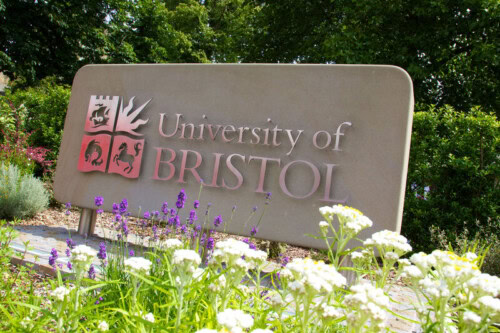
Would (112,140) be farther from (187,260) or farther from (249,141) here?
(187,260)

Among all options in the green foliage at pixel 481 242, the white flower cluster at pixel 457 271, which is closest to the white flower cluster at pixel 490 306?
the white flower cluster at pixel 457 271

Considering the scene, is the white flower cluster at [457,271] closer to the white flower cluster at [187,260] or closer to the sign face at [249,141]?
the white flower cluster at [187,260]

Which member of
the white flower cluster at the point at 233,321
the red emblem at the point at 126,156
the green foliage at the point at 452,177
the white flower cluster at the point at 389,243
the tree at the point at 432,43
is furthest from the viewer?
the tree at the point at 432,43

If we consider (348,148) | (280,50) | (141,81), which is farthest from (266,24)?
(348,148)

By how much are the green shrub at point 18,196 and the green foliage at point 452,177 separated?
5.43 meters

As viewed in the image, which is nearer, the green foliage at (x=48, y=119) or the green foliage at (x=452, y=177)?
the green foliage at (x=452, y=177)

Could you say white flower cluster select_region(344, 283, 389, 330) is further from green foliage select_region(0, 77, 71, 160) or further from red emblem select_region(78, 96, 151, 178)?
green foliage select_region(0, 77, 71, 160)

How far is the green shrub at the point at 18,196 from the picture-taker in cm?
Answer: 588

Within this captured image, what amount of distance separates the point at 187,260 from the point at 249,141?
344 centimetres

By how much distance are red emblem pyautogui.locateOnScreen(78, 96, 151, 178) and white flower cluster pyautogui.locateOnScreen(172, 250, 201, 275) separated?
405 cm

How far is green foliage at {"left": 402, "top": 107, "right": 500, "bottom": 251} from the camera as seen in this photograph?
16.8 feet

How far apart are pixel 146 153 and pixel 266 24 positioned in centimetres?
882

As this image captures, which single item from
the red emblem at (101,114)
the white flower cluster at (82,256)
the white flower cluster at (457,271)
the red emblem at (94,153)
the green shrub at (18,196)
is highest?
the red emblem at (101,114)

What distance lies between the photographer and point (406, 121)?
4094 mm
